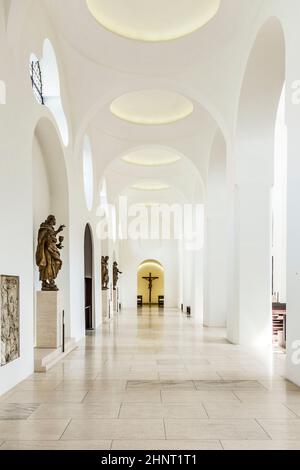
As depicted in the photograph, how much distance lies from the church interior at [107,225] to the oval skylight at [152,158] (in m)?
3.84

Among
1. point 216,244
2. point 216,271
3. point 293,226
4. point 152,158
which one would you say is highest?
point 152,158

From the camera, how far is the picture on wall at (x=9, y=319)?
6898 mm

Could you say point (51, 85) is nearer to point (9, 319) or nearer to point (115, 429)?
point (9, 319)

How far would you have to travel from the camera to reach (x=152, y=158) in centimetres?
2442

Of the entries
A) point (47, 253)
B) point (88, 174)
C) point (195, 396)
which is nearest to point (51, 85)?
point (47, 253)

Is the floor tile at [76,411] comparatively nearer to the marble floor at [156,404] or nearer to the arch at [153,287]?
the marble floor at [156,404]

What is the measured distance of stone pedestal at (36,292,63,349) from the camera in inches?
393

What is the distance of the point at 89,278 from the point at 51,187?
546 centimetres

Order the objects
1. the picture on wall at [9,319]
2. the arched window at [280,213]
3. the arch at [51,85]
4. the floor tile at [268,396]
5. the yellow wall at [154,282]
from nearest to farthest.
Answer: the floor tile at [268,396] → the picture on wall at [9,319] → the arch at [51,85] → the arched window at [280,213] → the yellow wall at [154,282]

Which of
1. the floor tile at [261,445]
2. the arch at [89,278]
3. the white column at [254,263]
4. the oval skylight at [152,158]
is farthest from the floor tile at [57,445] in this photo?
the oval skylight at [152,158]

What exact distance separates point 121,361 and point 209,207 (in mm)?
8977
